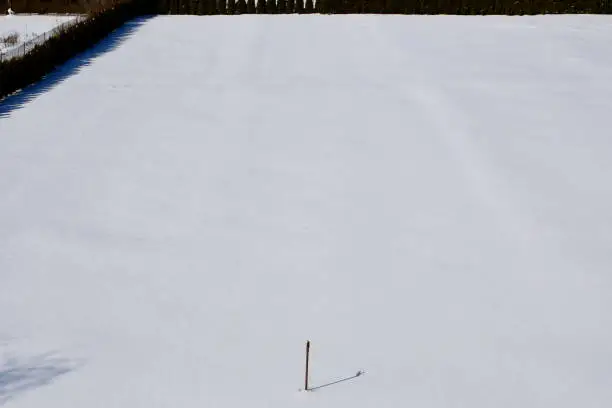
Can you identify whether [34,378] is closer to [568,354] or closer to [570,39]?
[568,354]

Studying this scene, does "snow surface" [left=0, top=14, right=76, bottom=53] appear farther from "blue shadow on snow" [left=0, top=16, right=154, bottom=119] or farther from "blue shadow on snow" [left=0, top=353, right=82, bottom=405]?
"blue shadow on snow" [left=0, top=353, right=82, bottom=405]

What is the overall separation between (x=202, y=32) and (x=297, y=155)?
13.2 metres

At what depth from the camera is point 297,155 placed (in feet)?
41.6

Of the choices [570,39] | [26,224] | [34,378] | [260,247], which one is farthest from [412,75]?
[34,378]

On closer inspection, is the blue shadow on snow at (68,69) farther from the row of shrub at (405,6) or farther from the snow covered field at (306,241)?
the row of shrub at (405,6)

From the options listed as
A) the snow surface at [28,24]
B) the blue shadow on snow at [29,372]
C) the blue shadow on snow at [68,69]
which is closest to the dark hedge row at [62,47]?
the blue shadow on snow at [68,69]

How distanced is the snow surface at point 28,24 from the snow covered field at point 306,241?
6962 millimetres

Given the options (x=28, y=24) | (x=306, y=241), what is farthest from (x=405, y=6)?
(x=306, y=241)

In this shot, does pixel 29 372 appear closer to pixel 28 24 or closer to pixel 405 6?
pixel 28 24

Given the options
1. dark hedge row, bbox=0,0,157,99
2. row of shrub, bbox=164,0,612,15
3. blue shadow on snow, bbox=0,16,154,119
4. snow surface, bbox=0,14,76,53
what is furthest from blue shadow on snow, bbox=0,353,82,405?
row of shrub, bbox=164,0,612,15

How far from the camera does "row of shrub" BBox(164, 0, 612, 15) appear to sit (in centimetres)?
2758

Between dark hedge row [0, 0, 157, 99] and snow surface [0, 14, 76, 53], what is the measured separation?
2136 millimetres

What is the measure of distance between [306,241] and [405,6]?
20448mm

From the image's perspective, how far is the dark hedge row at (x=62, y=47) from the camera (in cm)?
1627
